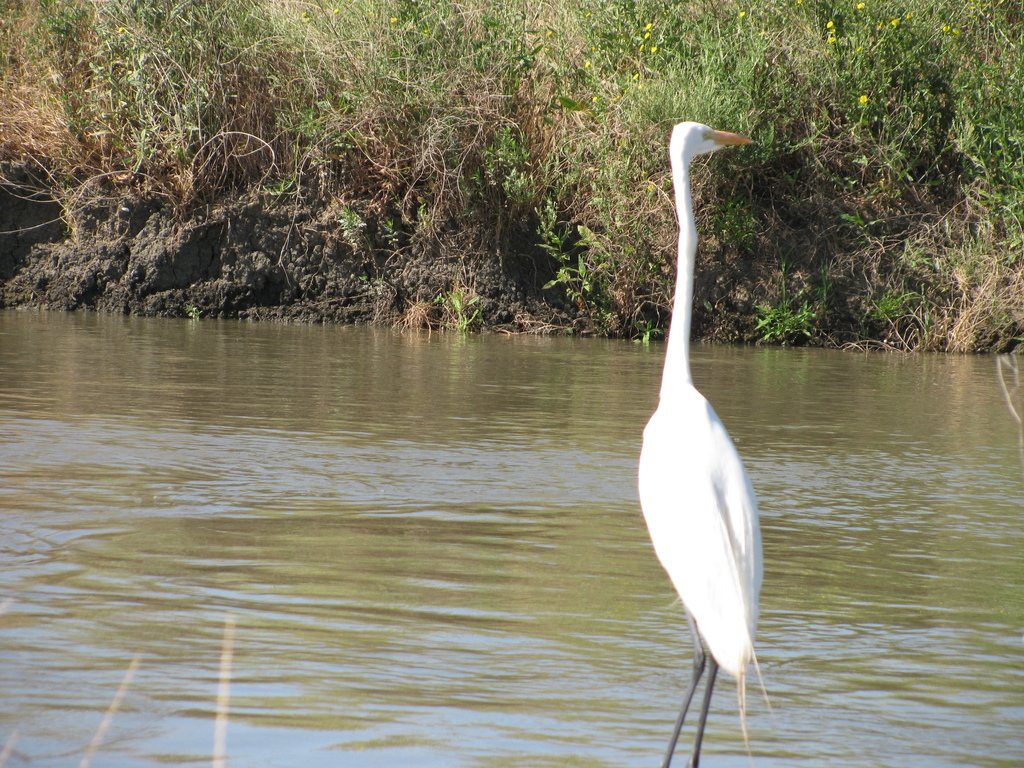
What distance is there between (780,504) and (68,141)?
10.7 m

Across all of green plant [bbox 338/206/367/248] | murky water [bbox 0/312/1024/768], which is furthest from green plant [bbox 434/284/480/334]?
murky water [bbox 0/312/1024/768]

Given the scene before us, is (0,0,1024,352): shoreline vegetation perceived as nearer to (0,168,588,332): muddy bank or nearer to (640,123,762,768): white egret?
(0,168,588,332): muddy bank

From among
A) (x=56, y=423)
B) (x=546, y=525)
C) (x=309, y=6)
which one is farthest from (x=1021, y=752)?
(x=309, y=6)

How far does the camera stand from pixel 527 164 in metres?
12.0

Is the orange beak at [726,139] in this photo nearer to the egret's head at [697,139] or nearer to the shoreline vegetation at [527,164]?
the egret's head at [697,139]

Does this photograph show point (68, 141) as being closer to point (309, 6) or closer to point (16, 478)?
point (309, 6)

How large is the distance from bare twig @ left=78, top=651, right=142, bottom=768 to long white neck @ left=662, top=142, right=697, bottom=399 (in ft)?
4.67

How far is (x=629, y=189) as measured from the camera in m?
11.5

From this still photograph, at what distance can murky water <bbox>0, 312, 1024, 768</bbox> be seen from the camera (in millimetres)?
2426

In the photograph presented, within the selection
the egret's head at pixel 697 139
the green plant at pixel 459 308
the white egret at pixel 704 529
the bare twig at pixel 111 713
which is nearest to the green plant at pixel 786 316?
the green plant at pixel 459 308

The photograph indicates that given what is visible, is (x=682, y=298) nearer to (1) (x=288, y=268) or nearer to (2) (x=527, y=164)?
(2) (x=527, y=164)

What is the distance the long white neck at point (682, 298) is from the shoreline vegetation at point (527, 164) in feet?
25.1

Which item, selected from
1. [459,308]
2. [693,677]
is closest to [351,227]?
[459,308]

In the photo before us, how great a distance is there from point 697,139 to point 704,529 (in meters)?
1.44
